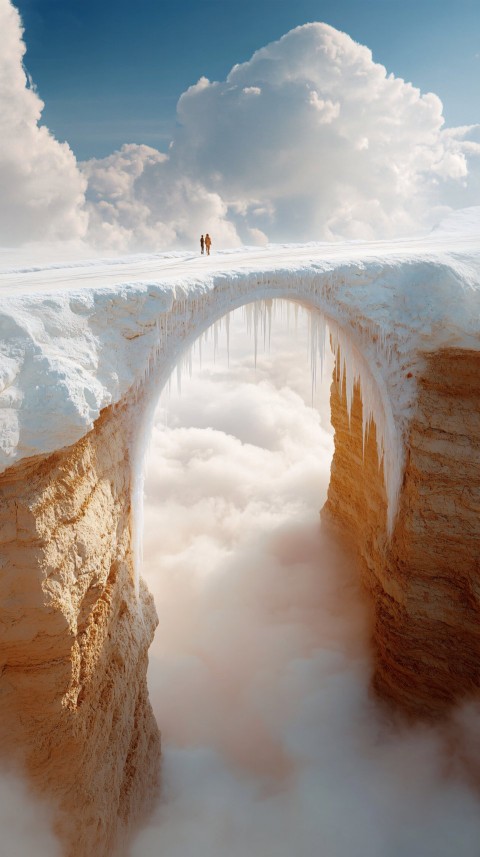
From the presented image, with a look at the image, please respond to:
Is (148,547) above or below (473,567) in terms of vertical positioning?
below

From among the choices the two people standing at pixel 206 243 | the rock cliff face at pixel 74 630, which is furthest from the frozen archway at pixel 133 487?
the two people standing at pixel 206 243

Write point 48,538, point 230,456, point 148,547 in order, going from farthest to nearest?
point 230,456 < point 148,547 < point 48,538

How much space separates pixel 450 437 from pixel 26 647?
634 centimetres

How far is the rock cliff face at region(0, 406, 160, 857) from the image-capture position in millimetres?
5016

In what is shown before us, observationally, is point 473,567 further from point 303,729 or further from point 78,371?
point 78,371

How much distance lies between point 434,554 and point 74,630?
5.75 m

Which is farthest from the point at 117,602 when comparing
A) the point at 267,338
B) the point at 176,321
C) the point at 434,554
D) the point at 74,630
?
the point at 434,554

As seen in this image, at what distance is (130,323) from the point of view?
6051 mm

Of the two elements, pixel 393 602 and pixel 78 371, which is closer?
pixel 78 371

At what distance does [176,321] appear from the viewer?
6.62 metres

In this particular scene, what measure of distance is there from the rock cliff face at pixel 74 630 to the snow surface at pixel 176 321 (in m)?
0.58

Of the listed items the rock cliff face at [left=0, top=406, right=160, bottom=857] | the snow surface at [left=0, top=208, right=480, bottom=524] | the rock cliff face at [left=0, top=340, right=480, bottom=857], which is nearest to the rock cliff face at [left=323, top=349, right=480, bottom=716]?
the rock cliff face at [left=0, top=340, right=480, bottom=857]

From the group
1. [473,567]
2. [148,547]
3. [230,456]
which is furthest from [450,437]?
[230,456]

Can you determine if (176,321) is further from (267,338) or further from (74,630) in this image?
(74,630)
